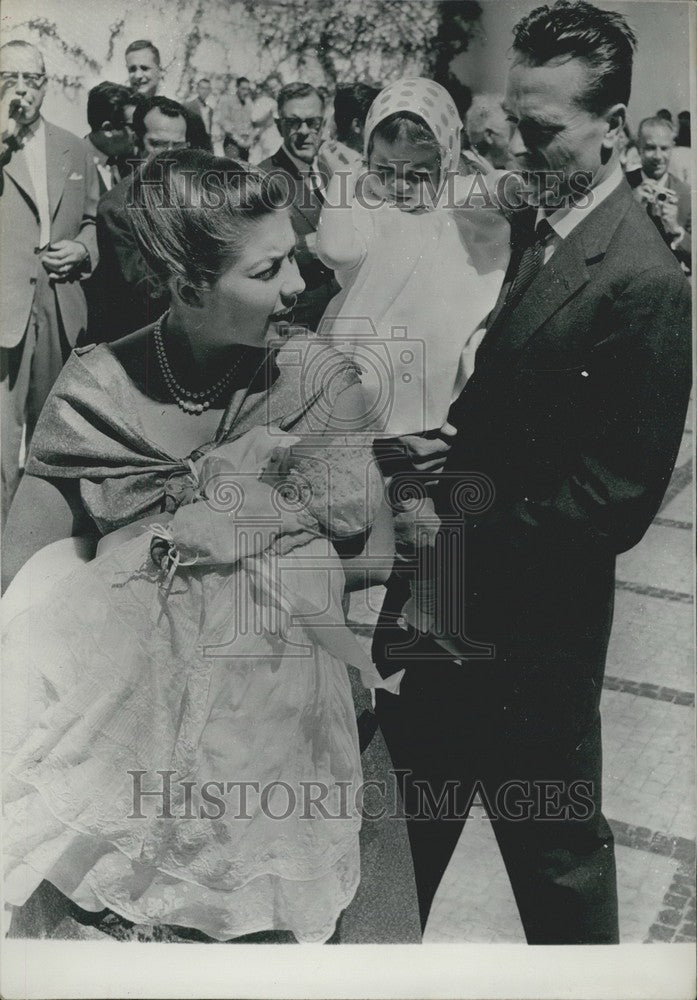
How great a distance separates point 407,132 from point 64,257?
3.52 ft

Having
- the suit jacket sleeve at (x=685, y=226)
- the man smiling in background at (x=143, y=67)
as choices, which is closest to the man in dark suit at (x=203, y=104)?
the man smiling in background at (x=143, y=67)

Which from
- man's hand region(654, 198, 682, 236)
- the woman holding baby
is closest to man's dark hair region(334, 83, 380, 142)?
the woman holding baby

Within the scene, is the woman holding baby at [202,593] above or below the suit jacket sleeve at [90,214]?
below

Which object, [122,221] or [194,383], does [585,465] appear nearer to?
[194,383]

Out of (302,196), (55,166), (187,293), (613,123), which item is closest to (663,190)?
(613,123)

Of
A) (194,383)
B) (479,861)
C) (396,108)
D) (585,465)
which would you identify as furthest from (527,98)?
(479,861)

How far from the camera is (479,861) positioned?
338cm

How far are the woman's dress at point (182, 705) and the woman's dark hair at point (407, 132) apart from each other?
0.63 meters

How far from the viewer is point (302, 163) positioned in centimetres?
321

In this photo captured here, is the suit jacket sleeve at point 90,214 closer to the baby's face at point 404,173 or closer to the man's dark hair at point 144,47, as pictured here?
the man's dark hair at point 144,47

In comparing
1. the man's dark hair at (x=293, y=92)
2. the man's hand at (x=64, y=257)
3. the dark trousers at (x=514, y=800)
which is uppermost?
the man's dark hair at (x=293, y=92)

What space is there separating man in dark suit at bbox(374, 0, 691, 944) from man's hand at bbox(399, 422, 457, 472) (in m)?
0.04

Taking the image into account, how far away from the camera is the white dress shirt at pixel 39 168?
10.6ft

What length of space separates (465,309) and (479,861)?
1.68 meters
